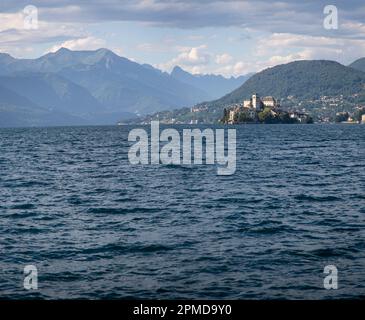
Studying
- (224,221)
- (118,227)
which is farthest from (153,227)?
(224,221)

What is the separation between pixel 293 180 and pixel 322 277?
3672 centimetres

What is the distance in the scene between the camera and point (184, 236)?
109 ft

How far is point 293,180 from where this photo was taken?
200ft

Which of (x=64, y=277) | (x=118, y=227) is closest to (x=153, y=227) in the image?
(x=118, y=227)

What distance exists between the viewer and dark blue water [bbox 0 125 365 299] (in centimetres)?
2395

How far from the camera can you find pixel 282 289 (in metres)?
23.3

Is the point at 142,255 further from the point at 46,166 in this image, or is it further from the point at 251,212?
the point at 46,166

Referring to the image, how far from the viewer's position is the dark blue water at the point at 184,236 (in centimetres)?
2395
